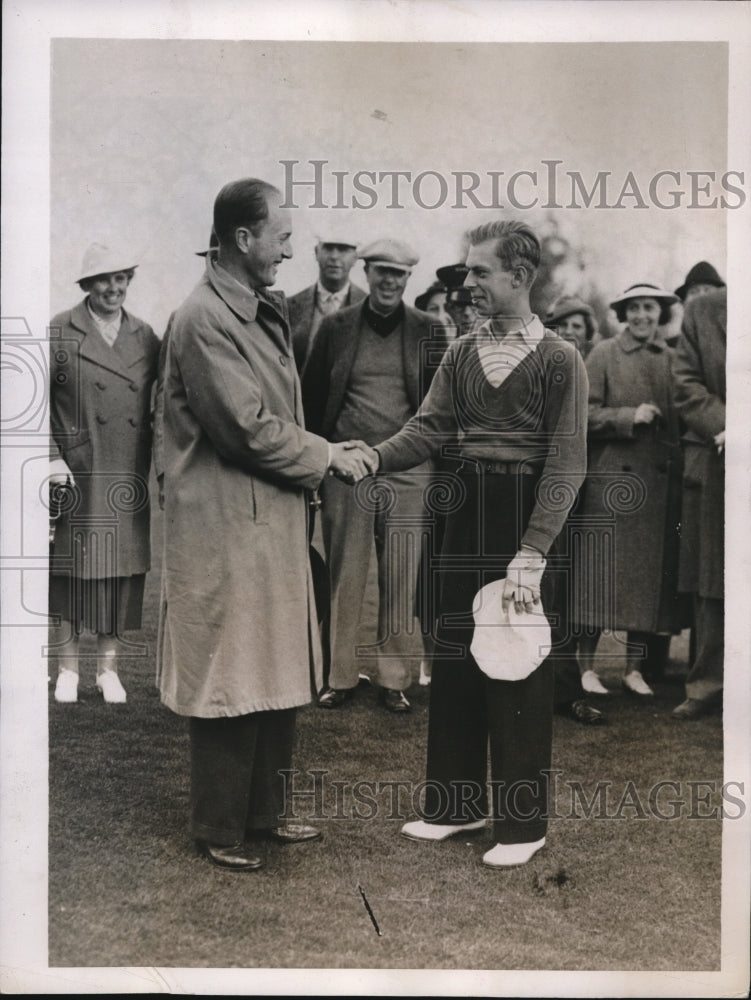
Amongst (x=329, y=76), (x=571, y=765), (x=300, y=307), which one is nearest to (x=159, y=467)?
(x=300, y=307)

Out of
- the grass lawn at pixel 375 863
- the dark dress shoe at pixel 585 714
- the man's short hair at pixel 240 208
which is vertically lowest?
the grass lawn at pixel 375 863

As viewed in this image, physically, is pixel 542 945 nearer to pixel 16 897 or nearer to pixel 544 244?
pixel 16 897

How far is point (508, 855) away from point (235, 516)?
4.81ft

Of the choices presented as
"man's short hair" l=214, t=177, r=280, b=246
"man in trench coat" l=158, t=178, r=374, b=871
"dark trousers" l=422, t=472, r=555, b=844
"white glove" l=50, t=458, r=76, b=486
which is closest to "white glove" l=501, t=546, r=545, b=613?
"dark trousers" l=422, t=472, r=555, b=844

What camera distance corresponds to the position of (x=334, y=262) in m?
3.78

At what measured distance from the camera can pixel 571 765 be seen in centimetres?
386

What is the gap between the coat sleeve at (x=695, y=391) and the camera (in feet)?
12.6

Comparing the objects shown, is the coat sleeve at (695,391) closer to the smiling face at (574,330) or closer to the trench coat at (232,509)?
the smiling face at (574,330)

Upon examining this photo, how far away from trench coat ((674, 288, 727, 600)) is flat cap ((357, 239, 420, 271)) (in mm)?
962

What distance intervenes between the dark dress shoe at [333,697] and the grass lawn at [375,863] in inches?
1.3

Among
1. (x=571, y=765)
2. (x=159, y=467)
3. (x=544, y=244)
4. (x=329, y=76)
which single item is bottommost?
(x=571, y=765)

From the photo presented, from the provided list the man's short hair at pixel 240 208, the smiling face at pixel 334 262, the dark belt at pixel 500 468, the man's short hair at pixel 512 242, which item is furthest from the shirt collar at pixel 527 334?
the man's short hair at pixel 240 208

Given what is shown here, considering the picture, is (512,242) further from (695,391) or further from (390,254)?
(695,391)

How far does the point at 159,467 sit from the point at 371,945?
1.76 metres
